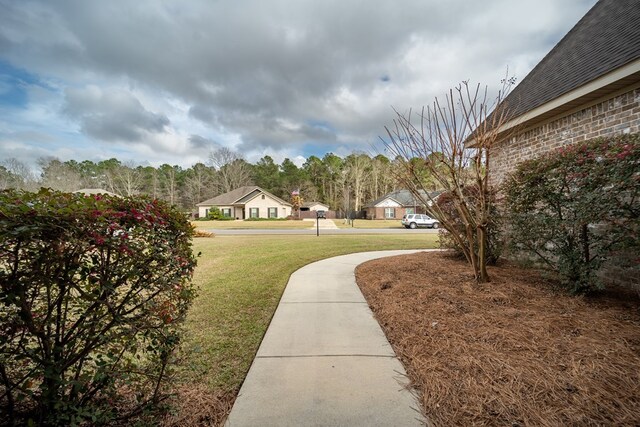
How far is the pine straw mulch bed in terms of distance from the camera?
1.99 meters

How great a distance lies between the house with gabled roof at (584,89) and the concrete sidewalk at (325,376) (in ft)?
16.9

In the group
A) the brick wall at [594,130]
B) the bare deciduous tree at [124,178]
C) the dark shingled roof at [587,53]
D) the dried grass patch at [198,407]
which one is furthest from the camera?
the bare deciduous tree at [124,178]

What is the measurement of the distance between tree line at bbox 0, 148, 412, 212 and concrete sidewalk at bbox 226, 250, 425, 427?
43.4 m

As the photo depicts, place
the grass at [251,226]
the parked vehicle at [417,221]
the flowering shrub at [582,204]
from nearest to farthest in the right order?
the flowering shrub at [582,204] < the grass at [251,226] < the parked vehicle at [417,221]

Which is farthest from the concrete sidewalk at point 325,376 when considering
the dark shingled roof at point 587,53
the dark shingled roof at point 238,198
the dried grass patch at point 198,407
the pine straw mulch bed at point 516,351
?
the dark shingled roof at point 238,198

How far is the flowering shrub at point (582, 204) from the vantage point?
350 cm

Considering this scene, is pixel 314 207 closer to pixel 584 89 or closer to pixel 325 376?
pixel 584 89

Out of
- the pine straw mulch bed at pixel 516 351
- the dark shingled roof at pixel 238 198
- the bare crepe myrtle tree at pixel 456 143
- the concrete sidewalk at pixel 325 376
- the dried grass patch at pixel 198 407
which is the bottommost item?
the concrete sidewalk at pixel 325 376

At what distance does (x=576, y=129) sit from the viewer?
5641mm

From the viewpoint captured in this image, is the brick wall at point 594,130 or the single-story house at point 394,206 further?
the single-story house at point 394,206

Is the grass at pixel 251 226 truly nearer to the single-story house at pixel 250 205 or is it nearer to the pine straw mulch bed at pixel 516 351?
the single-story house at pixel 250 205

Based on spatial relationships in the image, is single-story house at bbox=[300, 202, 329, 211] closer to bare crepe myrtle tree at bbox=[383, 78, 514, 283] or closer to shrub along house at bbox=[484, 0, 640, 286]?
shrub along house at bbox=[484, 0, 640, 286]

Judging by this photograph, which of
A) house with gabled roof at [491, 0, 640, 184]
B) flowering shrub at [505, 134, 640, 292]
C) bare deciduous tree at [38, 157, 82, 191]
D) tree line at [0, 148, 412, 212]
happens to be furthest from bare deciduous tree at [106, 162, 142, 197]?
flowering shrub at [505, 134, 640, 292]

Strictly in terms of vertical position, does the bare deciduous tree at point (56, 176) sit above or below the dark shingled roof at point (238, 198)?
above
